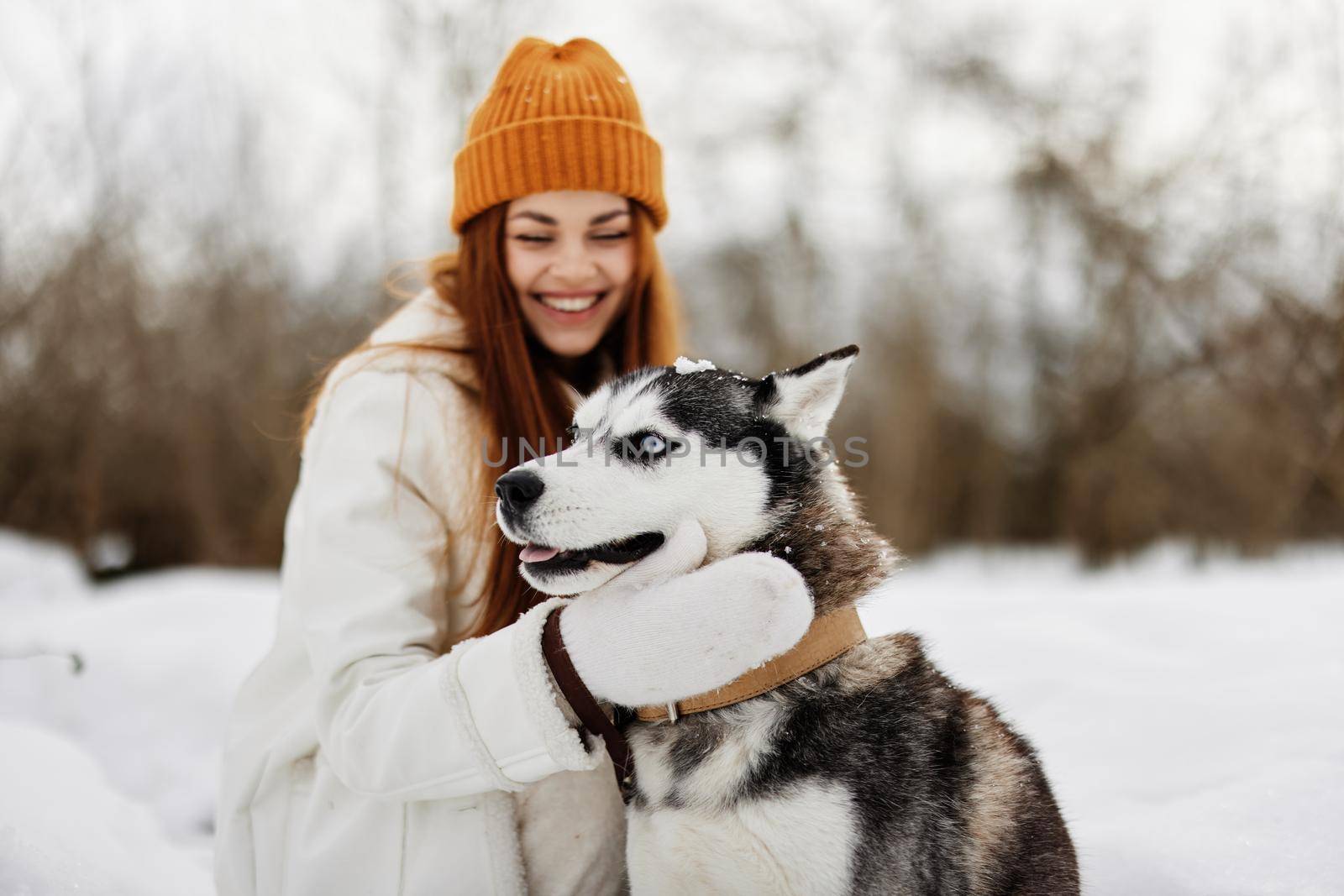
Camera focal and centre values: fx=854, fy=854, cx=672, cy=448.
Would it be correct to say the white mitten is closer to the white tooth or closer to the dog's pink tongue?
the dog's pink tongue

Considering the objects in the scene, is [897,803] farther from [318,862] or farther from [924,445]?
[924,445]

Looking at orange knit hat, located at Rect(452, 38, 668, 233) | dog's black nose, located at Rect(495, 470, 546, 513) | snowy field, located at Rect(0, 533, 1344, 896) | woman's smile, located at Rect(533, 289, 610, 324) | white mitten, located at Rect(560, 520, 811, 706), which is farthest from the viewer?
woman's smile, located at Rect(533, 289, 610, 324)

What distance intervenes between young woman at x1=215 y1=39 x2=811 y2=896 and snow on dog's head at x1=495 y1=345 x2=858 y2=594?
9 centimetres

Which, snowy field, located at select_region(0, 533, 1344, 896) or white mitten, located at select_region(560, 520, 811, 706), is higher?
white mitten, located at select_region(560, 520, 811, 706)

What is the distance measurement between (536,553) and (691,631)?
0.42 metres

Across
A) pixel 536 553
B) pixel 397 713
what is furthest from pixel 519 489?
pixel 397 713

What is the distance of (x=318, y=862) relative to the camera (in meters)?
2.09

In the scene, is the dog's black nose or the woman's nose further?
the woman's nose

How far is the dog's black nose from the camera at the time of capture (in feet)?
6.05

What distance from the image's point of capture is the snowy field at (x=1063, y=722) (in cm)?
230

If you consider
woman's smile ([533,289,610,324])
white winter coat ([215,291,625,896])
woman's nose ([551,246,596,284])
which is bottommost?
white winter coat ([215,291,625,896])

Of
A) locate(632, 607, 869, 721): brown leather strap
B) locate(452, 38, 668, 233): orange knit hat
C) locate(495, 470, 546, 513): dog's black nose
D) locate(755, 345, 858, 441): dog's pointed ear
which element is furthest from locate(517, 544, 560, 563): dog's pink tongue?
A: locate(452, 38, 668, 233): orange knit hat

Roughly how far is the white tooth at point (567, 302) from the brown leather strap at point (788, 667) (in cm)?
131

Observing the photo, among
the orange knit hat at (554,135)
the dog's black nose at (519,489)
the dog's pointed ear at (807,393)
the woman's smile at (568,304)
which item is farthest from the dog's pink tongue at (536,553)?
the orange knit hat at (554,135)
